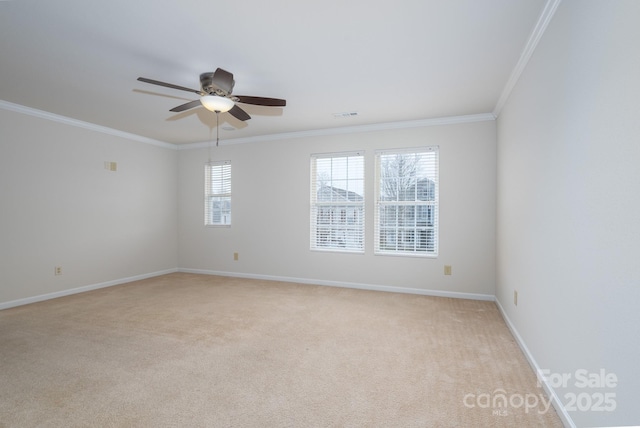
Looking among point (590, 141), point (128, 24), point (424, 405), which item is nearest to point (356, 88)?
point (128, 24)

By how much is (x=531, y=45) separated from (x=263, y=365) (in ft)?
10.8

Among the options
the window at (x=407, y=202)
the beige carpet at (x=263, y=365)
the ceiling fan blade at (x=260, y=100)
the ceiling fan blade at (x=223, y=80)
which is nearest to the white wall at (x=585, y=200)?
the beige carpet at (x=263, y=365)

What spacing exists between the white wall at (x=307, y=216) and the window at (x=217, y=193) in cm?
14

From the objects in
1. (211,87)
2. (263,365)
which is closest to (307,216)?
(211,87)

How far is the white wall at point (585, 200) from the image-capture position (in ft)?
4.02

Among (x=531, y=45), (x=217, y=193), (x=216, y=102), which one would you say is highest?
(x=531, y=45)

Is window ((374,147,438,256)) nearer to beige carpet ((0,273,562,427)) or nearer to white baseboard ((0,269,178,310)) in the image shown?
beige carpet ((0,273,562,427))

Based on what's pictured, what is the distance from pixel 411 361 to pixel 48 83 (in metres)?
4.48

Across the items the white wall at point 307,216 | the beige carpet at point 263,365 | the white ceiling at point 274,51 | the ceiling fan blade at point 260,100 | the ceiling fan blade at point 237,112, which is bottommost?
the beige carpet at point 263,365

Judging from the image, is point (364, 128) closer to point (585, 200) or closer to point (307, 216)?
point (307, 216)

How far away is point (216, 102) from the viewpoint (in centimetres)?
285

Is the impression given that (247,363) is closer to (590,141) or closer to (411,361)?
(411,361)

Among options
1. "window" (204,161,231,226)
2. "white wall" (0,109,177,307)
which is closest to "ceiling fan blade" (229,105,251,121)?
"window" (204,161,231,226)

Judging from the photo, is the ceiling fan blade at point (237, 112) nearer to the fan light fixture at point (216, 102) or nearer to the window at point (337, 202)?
the fan light fixture at point (216, 102)
